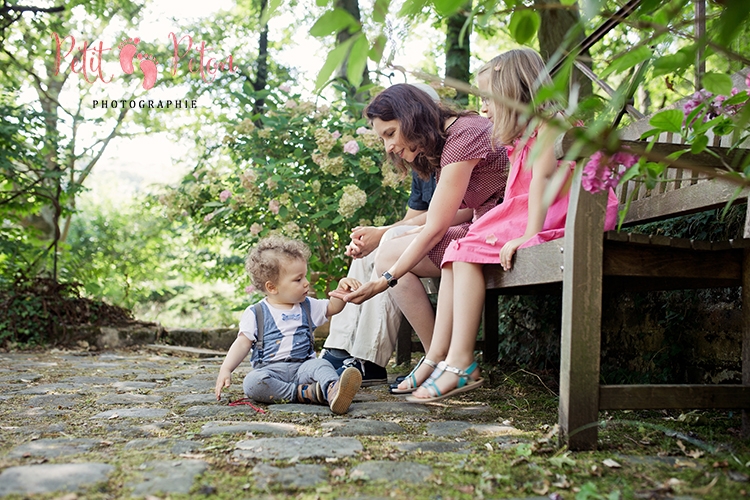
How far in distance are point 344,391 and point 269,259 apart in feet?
2.77

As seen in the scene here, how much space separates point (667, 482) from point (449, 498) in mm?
476

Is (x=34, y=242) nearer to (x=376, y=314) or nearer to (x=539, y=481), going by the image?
(x=376, y=314)

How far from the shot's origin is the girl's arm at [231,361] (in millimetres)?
2662

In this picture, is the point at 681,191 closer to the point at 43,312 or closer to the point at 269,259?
the point at 269,259

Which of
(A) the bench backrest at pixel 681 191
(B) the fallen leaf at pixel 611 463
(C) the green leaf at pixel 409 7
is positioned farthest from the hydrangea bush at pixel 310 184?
(C) the green leaf at pixel 409 7

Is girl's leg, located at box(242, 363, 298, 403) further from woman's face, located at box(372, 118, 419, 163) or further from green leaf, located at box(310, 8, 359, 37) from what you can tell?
green leaf, located at box(310, 8, 359, 37)

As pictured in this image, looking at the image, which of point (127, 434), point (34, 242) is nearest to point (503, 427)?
point (127, 434)

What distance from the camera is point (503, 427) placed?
208cm

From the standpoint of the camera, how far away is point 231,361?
2717 mm

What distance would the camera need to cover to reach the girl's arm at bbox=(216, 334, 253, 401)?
2.66 metres

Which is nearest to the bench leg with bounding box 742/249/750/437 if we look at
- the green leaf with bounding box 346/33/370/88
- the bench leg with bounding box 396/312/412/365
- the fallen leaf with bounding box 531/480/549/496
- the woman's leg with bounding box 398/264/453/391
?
the fallen leaf with bounding box 531/480/549/496

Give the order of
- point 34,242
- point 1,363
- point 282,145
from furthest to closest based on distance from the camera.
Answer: point 34,242 → point 282,145 → point 1,363

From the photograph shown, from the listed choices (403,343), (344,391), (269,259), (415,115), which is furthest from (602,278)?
(403,343)

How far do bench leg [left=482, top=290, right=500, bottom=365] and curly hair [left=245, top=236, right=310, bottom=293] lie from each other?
4.04 feet
